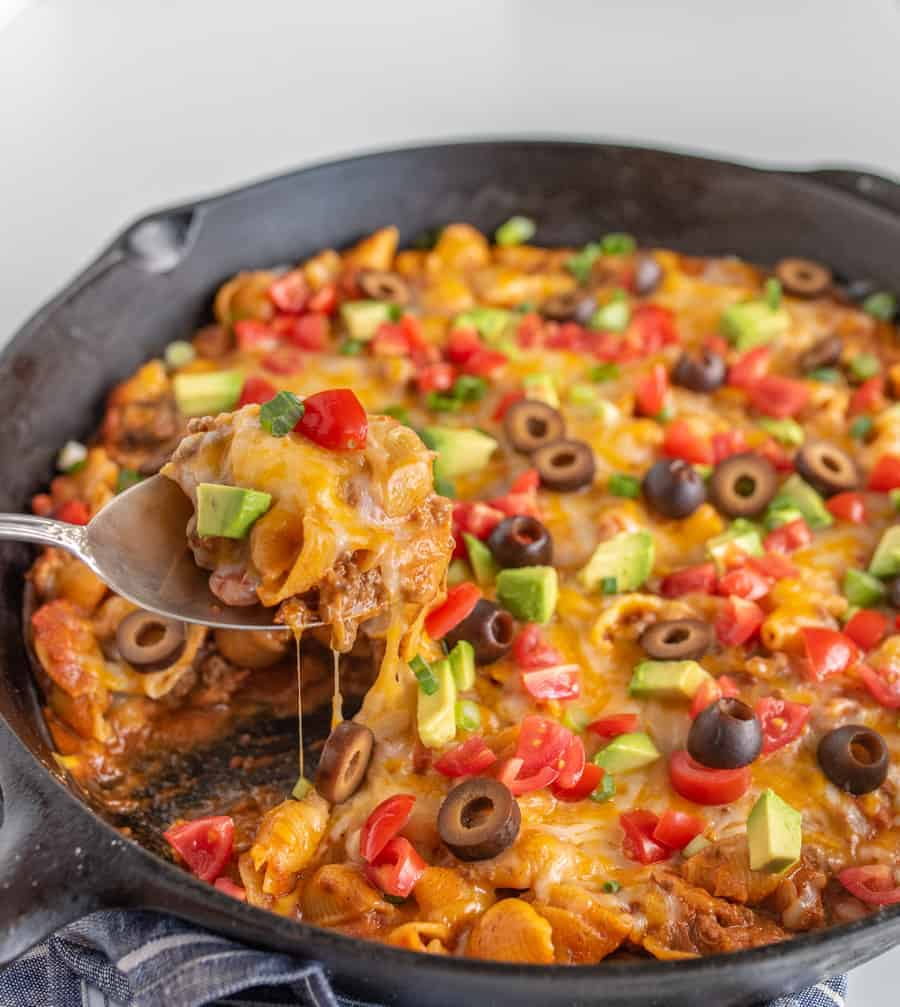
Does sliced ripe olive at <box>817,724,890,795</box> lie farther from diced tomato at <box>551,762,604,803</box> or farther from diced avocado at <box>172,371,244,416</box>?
diced avocado at <box>172,371,244,416</box>

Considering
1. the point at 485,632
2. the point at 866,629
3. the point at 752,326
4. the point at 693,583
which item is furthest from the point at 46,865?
the point at 752,326

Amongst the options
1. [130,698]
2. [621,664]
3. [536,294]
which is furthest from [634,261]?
[130,698]

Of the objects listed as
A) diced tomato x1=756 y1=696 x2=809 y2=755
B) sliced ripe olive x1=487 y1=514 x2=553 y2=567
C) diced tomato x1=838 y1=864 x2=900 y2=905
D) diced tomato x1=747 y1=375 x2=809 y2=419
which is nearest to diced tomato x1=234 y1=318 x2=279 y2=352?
sliced ripe olive x1=487 y1=514 x2=553 y2=567

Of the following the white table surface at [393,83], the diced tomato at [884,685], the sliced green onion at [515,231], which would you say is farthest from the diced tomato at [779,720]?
the white table surface at [393,83]

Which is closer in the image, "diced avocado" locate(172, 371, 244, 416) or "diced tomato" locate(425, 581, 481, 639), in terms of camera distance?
"diced tomato" locate(425, 581, 481, 639)

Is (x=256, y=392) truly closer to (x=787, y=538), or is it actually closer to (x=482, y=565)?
(x=482, y=565)

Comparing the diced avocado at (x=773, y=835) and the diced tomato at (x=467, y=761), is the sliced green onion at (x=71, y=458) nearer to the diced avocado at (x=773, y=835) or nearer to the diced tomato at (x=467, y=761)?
the diced tomato at (x=467, y=761)

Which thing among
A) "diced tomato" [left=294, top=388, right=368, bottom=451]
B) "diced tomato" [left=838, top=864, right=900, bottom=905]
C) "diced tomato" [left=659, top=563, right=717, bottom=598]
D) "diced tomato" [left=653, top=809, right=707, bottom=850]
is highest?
"diced tomato" [left=294, top=388, right=368, bottom=451]
